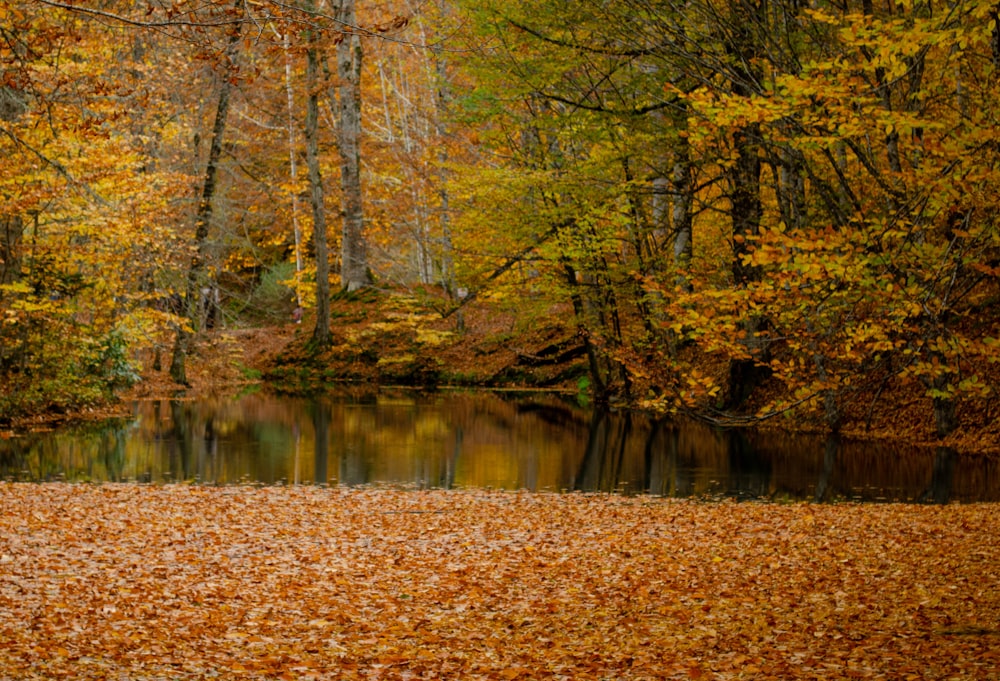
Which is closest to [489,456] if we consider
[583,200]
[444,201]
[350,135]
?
[583,200]

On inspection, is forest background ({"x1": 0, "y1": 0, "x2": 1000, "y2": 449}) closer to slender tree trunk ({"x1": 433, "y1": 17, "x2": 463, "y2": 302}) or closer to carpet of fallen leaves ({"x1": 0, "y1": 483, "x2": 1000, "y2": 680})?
slender tree trunk ({"x1": 433, "y1": 17, "x2": 463, "y2": 302})

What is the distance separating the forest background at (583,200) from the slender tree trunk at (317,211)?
0.11 meters

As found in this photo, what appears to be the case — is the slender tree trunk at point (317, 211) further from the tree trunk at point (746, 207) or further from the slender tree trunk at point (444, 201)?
the tree trunk at point (746, 207)

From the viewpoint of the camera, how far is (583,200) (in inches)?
755

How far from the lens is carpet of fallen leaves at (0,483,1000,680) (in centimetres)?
Result: 584

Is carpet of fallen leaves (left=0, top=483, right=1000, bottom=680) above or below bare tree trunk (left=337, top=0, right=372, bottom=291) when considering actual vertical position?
below

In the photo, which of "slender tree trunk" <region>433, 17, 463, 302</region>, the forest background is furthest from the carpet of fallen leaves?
"slender tree trunk" <region>433, 17, 463, 302</region>

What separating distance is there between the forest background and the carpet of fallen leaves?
144 centimetres

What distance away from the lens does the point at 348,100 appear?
3003cm

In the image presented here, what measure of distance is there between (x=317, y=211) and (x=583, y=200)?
41.7 feet

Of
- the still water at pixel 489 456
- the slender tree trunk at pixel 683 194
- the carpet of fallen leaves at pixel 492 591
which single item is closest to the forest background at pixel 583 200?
the slender tree trunk at pixel 683 194

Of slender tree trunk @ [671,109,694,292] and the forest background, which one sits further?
slender tree trunk @ [671,109,694,292]

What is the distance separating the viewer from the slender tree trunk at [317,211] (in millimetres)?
29203

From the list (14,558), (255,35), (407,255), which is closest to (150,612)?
(14,558)
